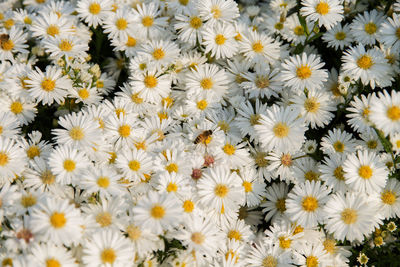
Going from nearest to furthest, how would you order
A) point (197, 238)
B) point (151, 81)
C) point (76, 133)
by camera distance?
point (197, 238) < point (76, 133) < point (151, 81)

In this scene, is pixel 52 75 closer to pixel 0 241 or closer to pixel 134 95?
pixel 134 95

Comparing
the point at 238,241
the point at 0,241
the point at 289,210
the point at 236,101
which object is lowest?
the point at 0,241

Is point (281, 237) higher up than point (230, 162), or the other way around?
point (230, 162)

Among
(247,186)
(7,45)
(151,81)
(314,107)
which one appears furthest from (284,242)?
(7,45)

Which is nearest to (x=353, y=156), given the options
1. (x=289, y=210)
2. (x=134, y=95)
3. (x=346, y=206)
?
(x=346, y=206)

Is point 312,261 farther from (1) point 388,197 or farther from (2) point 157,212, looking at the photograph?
(2) point 157,212

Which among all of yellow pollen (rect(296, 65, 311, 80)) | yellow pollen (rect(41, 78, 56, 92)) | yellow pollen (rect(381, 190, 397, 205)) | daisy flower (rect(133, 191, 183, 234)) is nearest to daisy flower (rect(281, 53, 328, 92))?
yellow pollen (rect(296, 65, 311, 80))
